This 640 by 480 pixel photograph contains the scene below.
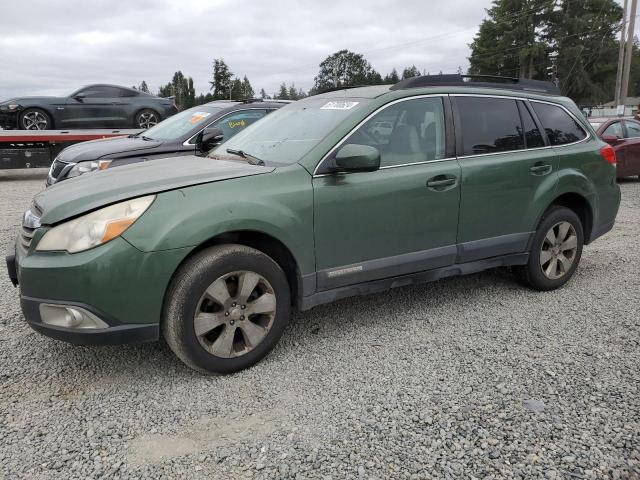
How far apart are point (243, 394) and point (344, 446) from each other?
28.5 inches

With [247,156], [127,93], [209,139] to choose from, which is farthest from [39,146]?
[247,156]

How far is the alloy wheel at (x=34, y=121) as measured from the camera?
505 inches

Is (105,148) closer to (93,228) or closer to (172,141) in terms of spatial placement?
(172,141)

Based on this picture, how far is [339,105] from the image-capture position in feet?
12.4

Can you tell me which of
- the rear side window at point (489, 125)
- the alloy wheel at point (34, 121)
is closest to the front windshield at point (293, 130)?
the rear side window at point (489, 125)

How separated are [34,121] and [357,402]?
12956mm

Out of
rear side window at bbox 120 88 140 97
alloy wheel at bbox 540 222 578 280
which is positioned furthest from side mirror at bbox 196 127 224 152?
rear side window at bbox 120 88 140 97

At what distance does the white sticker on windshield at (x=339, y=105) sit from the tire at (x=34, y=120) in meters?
11.4

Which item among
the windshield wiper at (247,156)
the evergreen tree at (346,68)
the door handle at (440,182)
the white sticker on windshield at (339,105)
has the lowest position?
the door handle at (440,182)

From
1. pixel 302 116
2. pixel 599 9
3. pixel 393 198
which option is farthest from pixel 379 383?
pixel 599 9

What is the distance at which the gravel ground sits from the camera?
2.33 meters

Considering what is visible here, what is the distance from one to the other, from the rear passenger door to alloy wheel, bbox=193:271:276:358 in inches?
62.9

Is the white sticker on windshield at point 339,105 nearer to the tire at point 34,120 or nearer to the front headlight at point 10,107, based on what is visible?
Result: the tire at point 34,120

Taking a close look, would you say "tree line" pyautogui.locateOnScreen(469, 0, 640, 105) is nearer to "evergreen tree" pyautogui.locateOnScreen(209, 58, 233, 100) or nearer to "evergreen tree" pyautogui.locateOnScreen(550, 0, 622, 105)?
"evergreen tree" pyautogui.locateOnScreen(550, 0, 622, 105)
